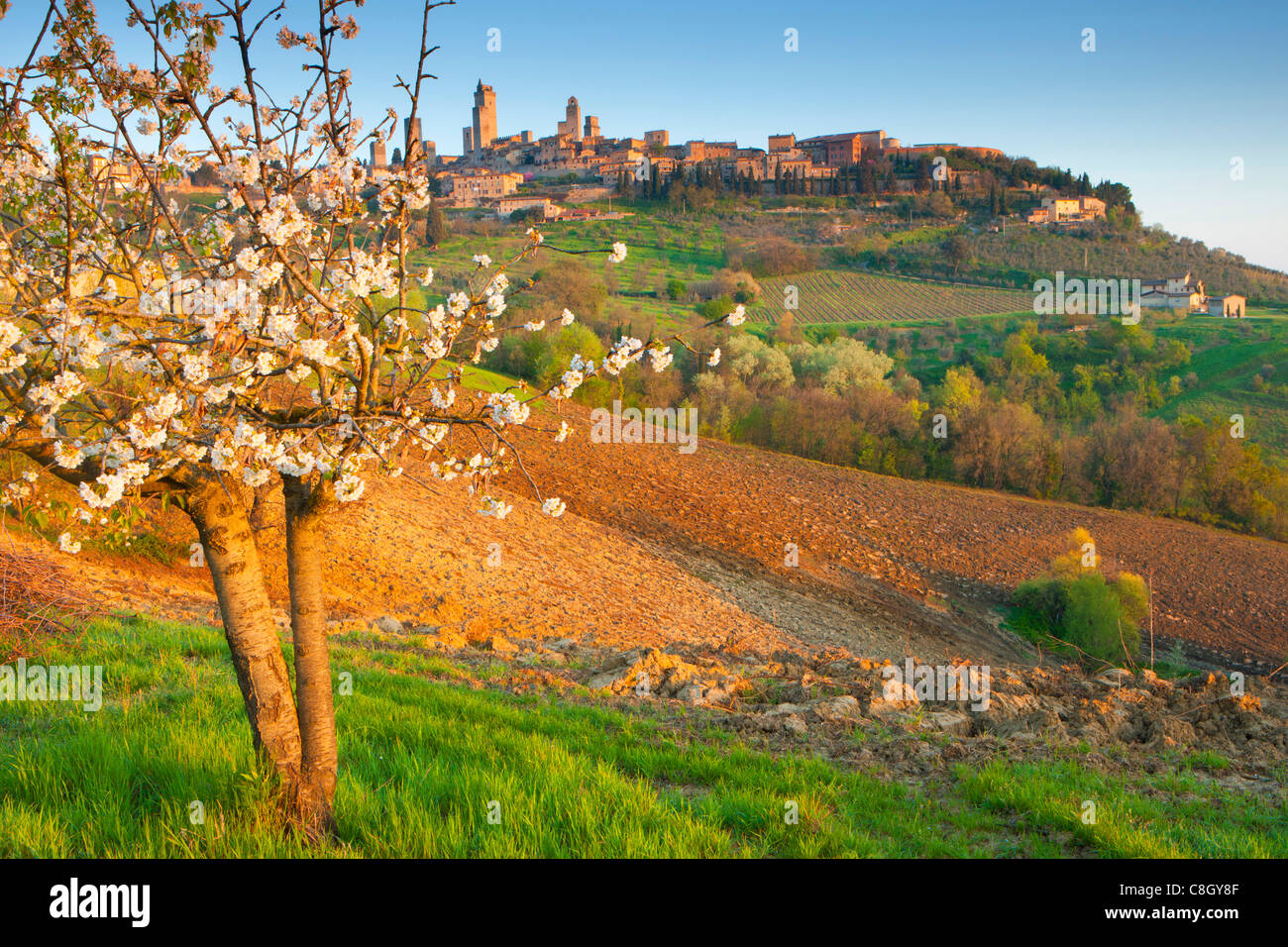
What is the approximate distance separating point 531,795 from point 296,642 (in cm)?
148

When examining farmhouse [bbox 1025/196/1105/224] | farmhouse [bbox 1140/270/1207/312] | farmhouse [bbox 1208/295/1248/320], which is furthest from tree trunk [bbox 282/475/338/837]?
farmhouse [bbox 1025/196/1105/224]

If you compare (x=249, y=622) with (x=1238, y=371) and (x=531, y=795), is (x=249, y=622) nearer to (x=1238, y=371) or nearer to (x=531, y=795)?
(x=531, y=795)

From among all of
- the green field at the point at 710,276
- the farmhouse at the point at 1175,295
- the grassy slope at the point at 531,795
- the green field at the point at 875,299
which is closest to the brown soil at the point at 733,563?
the grassy slope at the point at 531,795

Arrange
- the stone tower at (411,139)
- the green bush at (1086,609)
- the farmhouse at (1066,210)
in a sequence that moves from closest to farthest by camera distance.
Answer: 1. the stone tower at (411,139)
2. the green bush at (1086,609)
3. the farmhouse at (1066,210)

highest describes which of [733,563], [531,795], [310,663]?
[310,663]

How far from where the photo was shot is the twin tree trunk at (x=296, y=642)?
3.78 m

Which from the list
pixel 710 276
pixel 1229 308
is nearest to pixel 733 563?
pixel 710 276

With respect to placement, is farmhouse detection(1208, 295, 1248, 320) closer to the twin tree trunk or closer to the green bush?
the green bush

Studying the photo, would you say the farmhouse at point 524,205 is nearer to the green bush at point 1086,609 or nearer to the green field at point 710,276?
the green field at point 710,276

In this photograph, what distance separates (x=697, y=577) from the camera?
58.3ft

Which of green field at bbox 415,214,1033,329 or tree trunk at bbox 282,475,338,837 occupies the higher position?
green field at bbox 415,214,1033,329

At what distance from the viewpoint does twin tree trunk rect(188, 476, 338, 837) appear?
3781mm

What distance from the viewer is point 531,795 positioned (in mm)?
4359

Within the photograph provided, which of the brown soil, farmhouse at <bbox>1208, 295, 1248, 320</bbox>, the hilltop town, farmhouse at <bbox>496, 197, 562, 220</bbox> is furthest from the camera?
the hilltop town
